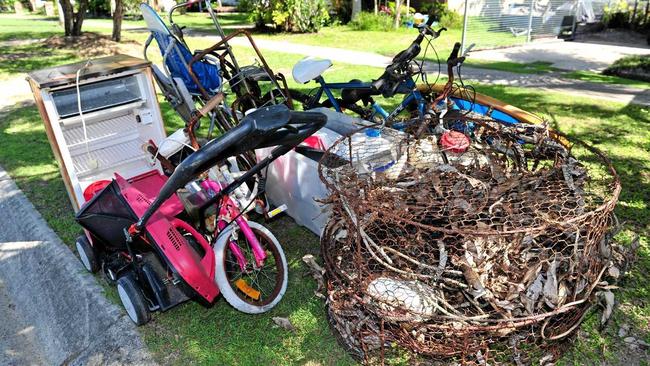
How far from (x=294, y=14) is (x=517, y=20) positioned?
6966 mm

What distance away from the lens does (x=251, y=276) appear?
11.0ft

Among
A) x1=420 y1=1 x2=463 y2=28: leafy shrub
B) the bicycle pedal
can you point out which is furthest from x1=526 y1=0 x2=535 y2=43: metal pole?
the bicycle pedal

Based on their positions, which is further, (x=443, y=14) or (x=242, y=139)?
(x=443, y=14)

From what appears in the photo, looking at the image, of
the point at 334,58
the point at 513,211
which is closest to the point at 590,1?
the point at 334,58

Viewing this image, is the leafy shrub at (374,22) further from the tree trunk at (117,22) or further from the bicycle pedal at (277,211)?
the bicycle pedal at (277,211)

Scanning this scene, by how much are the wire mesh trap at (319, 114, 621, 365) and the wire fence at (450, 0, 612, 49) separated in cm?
1080

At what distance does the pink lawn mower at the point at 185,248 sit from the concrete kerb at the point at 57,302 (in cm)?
17

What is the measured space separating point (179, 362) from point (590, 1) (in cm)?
1672

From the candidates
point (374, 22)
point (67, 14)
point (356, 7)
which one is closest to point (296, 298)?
point (67, 14)

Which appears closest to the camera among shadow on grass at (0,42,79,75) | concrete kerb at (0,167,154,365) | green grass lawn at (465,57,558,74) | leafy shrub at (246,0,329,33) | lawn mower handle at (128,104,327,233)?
lawn mower handle at (128,104,327,233)

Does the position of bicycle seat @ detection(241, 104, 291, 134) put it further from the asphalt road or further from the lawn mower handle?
the asphalt road

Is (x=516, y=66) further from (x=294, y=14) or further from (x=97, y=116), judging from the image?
(x=97, y=116)

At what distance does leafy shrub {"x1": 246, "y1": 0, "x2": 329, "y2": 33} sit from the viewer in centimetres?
1580

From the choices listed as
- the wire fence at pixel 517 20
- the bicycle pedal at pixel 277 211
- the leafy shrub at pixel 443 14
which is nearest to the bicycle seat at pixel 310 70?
the bicycle pedal at pixel 277 211
